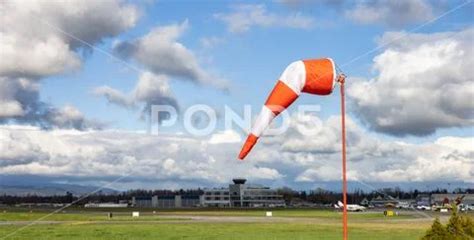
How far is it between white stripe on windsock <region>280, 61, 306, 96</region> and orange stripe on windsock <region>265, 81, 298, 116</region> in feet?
0.23

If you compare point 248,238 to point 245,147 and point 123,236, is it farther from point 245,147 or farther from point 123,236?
point 245,147

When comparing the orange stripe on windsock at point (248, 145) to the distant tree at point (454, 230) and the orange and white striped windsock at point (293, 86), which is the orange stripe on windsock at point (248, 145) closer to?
the orange and white striped windsock at point (293, 86)

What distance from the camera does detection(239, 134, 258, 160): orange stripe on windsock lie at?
11.1 metres

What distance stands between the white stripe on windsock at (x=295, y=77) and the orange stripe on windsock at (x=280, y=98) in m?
0.07

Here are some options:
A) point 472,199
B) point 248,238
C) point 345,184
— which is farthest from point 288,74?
point 472,199

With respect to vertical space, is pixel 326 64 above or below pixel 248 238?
above

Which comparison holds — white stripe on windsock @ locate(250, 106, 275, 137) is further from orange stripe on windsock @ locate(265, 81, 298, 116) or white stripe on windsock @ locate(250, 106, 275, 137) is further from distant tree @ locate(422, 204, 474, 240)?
distant tree @ locate(422, 204, 474, 240)

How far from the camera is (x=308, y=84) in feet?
36.8

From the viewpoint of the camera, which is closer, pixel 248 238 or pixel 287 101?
pixel 287 101

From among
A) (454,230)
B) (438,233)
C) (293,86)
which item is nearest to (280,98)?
(293,86)

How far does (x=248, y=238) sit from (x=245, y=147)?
3172 centimetres

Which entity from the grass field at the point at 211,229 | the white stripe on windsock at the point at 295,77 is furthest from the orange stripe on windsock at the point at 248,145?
the grass field at the point at 211,229

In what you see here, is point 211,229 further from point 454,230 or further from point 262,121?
point 262,121

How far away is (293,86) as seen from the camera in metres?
11.0
